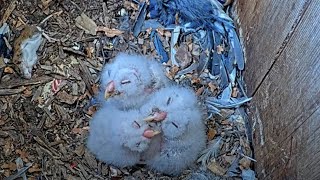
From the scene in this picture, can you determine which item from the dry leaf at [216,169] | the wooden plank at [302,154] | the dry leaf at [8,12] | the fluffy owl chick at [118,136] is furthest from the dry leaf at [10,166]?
the wooden plank at [302,154]

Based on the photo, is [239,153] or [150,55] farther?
[150,55]

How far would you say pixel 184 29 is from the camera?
2.30m

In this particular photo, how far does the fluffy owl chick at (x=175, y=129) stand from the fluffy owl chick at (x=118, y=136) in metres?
0.05

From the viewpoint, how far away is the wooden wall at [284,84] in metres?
1.51

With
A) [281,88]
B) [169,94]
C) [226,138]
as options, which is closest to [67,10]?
[169,94]

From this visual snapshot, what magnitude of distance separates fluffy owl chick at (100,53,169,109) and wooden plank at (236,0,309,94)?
35cm

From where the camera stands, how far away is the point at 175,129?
1.82 m

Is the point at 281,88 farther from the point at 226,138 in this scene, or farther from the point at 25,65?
the point at 25,65

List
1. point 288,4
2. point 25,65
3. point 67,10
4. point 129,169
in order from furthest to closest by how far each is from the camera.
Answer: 1. point 67,10
2. point 25,65
3. point 129,169
4. point 288,4

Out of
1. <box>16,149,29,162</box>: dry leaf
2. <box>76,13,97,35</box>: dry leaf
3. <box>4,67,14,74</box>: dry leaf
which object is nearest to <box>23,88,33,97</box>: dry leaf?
<box>4,67,14,74</box>: dry leaf

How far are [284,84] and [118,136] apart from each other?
0.58 meters

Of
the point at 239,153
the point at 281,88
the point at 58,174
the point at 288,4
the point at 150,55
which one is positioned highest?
the point at 288,4

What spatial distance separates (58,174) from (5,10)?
0.75 metres

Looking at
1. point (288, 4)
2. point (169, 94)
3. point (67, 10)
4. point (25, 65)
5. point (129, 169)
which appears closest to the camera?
point (288, 4)
